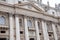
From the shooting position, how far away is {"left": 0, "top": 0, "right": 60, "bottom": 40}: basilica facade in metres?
19.6

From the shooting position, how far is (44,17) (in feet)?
78.5

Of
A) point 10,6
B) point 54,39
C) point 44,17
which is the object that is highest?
point 10,6

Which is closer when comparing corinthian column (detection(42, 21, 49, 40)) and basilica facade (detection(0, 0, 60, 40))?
basilica facade (detection(0, 0, 60, 40))

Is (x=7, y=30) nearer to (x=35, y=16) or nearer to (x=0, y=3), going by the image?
(x=0, y=3)

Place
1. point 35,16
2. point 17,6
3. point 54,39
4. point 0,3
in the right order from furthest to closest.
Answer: point 54,39, point 35,16, point 17,6, point 0,3

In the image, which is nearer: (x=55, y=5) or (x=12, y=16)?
(x=12, y=16)

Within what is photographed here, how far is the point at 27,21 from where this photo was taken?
869 inches

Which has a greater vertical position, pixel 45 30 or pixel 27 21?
pixel 27 21

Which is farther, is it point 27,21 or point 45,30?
point 45,30

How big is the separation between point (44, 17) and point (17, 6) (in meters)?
5.39

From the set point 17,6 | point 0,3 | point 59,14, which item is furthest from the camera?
point 59,14

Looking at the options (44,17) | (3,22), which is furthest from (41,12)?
(3,22)

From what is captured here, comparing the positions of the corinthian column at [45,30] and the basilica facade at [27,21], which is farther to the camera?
the corinthian column at [45,30]

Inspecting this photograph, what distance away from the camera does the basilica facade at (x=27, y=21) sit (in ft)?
64.3
